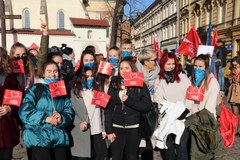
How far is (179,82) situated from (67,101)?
1.72 metres

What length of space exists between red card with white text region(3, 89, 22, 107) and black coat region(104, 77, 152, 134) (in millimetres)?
1213

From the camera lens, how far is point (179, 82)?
182 inches

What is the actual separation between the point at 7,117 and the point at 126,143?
165 cm

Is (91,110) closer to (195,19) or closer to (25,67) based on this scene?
(25,67)

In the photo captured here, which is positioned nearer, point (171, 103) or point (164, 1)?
point (171, 103)

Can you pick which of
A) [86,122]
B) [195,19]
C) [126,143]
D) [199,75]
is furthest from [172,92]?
[195,19]

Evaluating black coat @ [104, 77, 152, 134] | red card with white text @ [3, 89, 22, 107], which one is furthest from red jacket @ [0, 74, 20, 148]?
black coat @ [104, 77, 152, 134]

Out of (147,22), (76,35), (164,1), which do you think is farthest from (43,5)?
(147,22)

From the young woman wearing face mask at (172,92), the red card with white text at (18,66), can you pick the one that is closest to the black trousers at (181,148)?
the young woman wearing face mask at (172,92)

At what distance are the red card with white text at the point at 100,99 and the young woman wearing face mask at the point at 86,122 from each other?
19 centimetres

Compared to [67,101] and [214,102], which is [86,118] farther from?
[214,102]

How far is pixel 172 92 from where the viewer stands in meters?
4.60

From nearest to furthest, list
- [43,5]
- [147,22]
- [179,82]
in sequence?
[179,82] → [43,5] → [147,22]

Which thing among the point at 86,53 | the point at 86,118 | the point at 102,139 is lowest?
the point at 102,139
